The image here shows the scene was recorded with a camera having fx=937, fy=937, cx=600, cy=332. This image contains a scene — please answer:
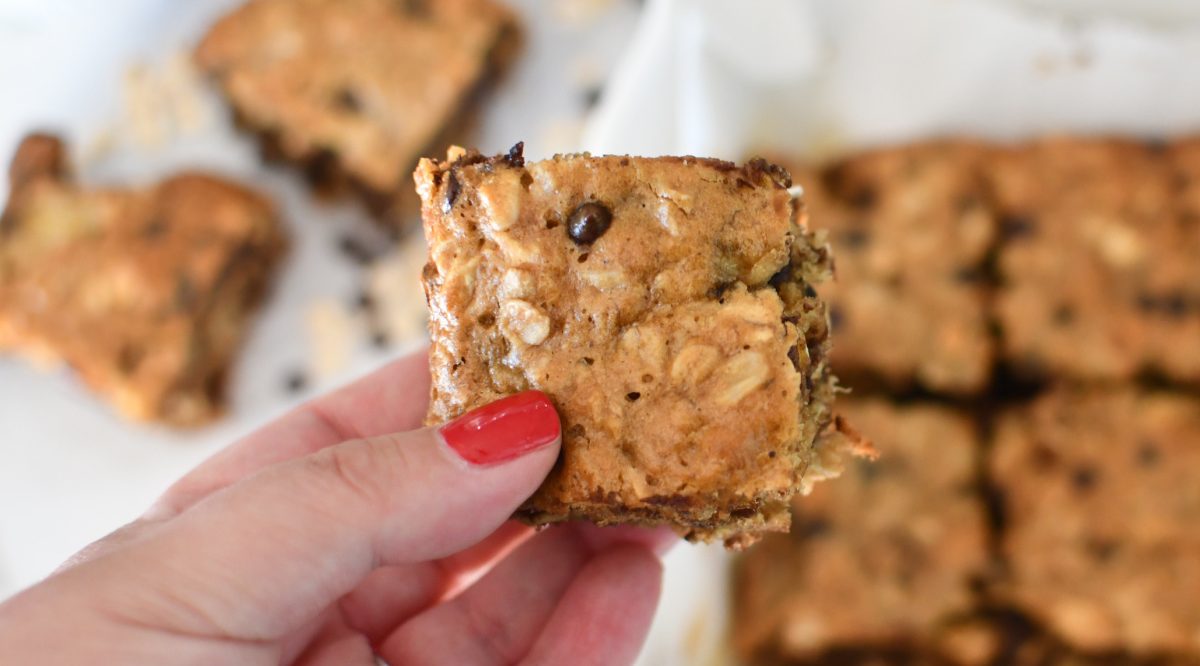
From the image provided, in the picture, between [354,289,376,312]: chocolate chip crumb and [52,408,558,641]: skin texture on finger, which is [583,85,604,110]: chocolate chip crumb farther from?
[52,408,558,641]: skin texture on finger

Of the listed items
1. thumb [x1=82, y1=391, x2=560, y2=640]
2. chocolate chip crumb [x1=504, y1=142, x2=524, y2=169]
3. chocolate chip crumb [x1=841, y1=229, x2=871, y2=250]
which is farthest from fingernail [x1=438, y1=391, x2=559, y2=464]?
chocolate chip crumb [x1=841, y1=229, x2=871, y2=250]

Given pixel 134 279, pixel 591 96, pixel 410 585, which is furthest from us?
pixel 591 96

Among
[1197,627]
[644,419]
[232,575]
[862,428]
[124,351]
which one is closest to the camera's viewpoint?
[232,575]

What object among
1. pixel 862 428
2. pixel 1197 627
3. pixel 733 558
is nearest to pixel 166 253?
pixel 733 558

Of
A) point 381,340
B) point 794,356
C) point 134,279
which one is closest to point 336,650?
point 794,356

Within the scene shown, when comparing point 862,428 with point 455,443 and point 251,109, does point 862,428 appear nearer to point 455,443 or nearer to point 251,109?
point 455,443

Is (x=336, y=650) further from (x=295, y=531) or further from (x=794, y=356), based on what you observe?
(x=794, y=356)

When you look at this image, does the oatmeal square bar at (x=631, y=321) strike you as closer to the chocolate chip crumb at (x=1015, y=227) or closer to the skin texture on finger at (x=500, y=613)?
the skin texture on finger at (x=500, y=613)

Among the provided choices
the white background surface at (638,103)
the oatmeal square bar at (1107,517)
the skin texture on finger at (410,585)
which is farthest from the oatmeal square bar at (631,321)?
the oatmeal square bar at (1107,517)
